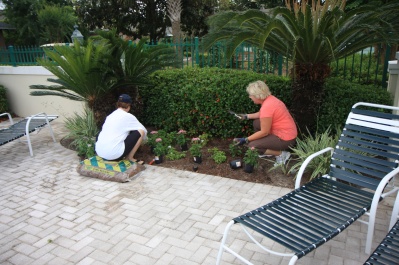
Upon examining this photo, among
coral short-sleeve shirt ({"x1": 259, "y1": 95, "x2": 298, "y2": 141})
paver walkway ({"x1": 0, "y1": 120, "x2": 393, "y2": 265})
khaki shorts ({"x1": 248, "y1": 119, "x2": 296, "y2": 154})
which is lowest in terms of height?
paver walkway ({"x1": 0, "y1": 120, "x2": 393, "y2": 265})

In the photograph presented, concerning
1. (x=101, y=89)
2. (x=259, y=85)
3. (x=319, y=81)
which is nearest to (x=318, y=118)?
(x=319, y=81)

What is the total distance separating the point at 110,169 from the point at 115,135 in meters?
0.51

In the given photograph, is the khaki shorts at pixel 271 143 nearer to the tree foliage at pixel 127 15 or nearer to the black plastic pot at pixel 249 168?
the black plastic pot at pixel 249 168

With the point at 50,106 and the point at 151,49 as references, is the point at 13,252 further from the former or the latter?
the point at 50,106

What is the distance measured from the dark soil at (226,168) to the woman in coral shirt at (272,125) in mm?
228

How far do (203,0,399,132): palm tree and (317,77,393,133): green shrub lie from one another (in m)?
0.16

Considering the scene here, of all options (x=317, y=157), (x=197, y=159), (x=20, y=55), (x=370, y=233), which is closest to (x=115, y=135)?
(x=197, y=159)

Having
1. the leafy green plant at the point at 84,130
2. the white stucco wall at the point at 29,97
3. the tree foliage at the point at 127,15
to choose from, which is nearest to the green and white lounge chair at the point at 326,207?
the leafy green plant at the point at 84,130

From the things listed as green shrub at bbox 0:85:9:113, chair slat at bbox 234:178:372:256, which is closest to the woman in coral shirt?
chair slat at bbox 234:178:372:256

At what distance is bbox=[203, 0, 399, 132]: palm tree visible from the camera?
4152mm

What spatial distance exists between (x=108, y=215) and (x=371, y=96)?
423cm

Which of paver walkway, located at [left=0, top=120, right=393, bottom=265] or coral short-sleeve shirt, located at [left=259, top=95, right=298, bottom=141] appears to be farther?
coral short-sleeve shirt, located at [left=259, top=95, right=298, bottom=141]

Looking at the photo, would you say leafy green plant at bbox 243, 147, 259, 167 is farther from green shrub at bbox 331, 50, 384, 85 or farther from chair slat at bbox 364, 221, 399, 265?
chair slat at bbox 364, 221, 399, 265

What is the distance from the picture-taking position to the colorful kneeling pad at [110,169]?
4.54m
